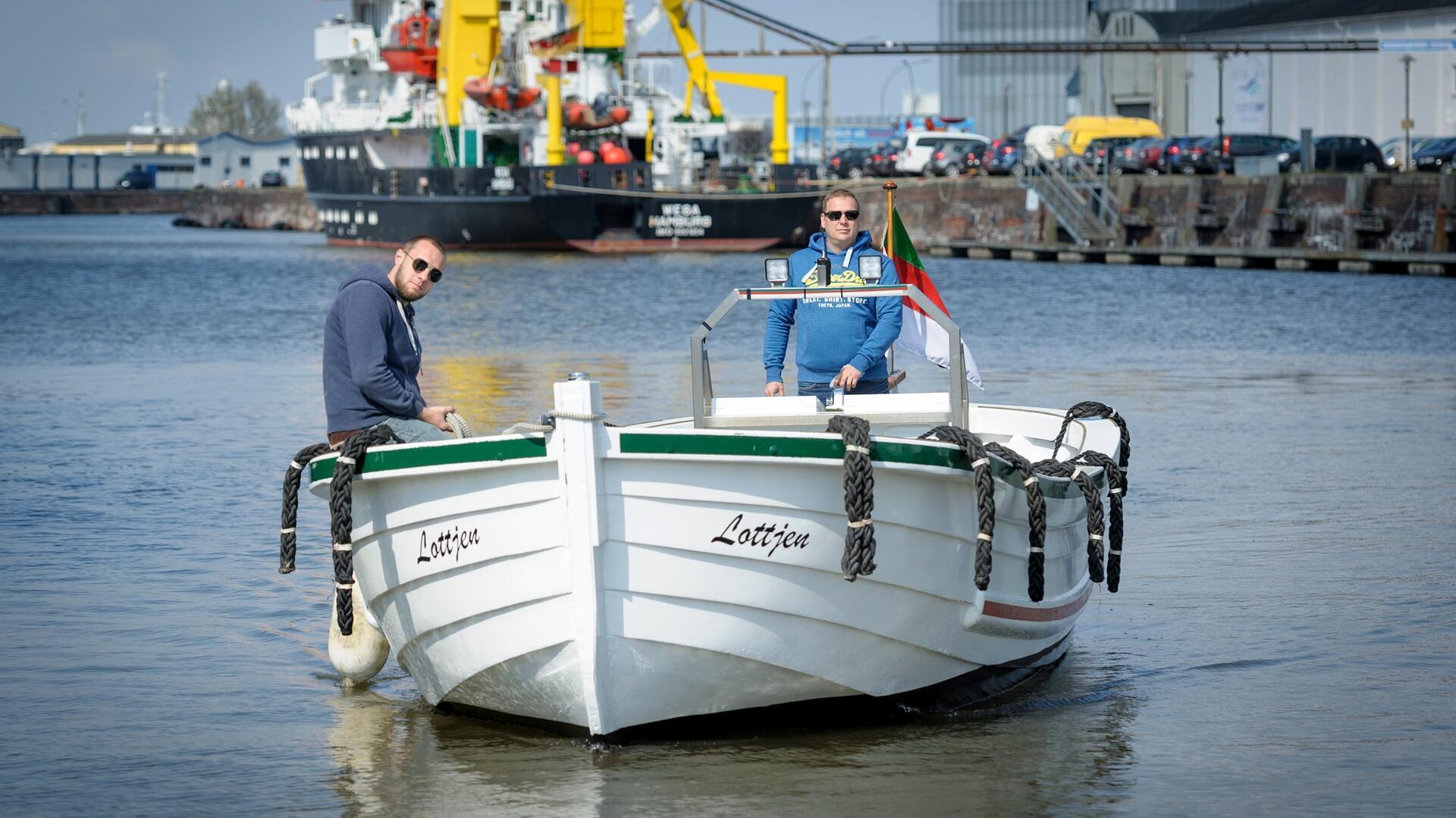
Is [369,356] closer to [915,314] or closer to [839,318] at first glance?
[839,318]

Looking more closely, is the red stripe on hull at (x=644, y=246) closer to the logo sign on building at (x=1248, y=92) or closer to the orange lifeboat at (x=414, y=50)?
the orange lifeboat at (x=414, y=50)

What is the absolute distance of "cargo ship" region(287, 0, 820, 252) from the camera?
5988 centimetres

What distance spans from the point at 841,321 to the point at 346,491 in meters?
2.35

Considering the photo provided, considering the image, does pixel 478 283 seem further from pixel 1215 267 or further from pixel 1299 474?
pixel 1299 474

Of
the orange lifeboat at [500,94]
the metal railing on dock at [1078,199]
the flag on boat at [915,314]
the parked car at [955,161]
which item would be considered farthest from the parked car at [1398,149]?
the flag on boat at [915,314]

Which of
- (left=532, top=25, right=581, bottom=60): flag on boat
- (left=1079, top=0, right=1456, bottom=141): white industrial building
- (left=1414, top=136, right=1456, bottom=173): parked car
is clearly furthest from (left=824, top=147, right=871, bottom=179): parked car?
(left=1414, top=136, right=1456, bottom=173): parked car

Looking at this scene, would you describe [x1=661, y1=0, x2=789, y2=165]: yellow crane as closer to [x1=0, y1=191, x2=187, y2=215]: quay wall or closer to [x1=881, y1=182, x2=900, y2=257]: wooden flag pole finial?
[x1=881, y1=182, x2=900, y2=257]: wooden flag pole finial

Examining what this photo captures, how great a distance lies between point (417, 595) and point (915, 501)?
6.35ft

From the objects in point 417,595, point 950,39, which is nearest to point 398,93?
point 417,595

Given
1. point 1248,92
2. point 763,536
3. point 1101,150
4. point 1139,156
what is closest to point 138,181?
point 1248,92

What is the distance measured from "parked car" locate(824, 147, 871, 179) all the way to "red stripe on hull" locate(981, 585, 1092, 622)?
220 ft

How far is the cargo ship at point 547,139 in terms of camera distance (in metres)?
59.9

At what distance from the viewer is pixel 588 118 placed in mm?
60562

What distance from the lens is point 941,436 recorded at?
7246 mm
